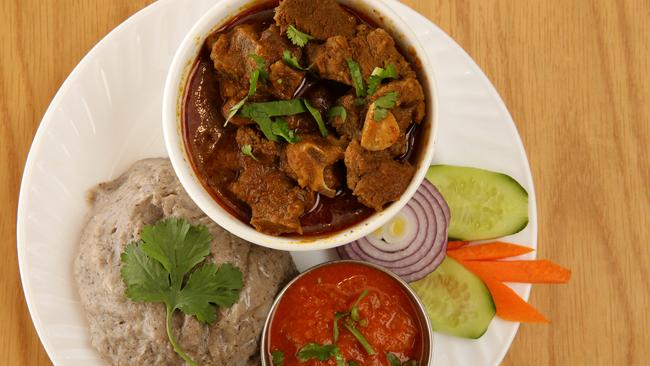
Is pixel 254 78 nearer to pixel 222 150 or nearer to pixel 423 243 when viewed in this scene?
pixel 222 150

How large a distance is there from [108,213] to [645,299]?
3.04 m

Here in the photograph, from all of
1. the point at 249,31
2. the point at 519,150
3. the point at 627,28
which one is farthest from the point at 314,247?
the point at 627,28

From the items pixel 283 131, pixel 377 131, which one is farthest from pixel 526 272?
pixel 283 131

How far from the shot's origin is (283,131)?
2.43 metres

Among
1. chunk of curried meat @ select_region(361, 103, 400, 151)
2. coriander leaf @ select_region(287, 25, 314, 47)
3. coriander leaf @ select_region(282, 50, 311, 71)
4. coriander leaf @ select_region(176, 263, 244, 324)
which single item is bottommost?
coriander leaf @ select_region(176, 263, 244, 324)

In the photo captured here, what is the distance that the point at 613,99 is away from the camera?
145 inches

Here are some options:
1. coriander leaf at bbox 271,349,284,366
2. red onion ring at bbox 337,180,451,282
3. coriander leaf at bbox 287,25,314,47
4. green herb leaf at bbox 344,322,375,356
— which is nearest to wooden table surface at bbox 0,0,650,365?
red onion ring at bbox 337,180,451,282

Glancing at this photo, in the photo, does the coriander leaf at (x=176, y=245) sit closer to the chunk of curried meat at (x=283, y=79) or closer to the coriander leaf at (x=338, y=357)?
the coriander leaf at (x=338, y=357)

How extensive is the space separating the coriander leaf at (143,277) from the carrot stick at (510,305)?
65.3 inches

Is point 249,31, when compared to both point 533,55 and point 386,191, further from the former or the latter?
point 533,55

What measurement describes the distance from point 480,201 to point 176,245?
1596 millimetres

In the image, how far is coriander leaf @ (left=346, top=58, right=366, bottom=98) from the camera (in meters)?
2.40

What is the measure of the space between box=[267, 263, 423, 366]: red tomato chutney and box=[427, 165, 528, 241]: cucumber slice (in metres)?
0.57

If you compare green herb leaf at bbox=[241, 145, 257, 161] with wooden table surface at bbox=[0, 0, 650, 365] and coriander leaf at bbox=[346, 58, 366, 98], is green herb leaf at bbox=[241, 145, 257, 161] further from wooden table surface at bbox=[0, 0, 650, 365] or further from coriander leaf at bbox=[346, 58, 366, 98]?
wooden table surface at bbox=[0, 0, 650, 365]
